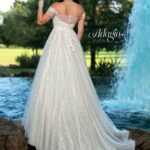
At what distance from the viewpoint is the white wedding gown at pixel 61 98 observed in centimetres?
558

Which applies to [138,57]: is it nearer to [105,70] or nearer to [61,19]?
[61,19]

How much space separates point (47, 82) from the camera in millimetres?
5605

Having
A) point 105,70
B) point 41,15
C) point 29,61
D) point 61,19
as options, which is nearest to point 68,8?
point 61,19

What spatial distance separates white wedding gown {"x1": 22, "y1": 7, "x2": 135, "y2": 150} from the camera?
5.58m

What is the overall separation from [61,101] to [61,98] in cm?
4

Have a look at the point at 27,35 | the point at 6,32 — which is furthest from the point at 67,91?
the point at 6,32

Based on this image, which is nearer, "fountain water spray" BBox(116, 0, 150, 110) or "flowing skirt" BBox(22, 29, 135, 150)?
"flowing skirt" BBox(22, 29, 135, 150)

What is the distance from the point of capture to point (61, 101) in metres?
5.61

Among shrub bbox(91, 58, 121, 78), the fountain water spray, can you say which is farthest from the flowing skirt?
shrub bbox(91, 58, 121, 78)

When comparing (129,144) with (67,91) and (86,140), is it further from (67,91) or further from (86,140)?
(67,91)

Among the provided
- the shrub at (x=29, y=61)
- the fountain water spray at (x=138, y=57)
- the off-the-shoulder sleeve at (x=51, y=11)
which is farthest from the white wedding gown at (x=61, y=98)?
the shrub at (x=29, y=61)

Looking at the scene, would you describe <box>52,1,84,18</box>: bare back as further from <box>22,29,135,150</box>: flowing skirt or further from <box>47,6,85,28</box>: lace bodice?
<box>22,29,135,150</box>: flowing skirt

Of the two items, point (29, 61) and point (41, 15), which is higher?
point (41, 15)

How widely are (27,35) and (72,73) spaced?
26526 mm
